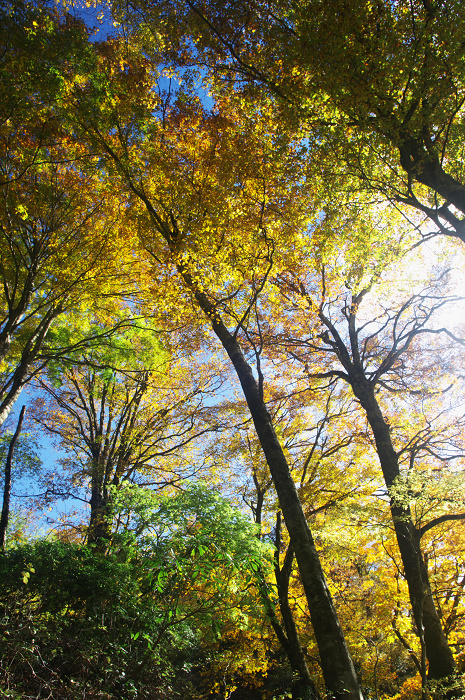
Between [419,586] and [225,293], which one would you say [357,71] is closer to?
[225,293]

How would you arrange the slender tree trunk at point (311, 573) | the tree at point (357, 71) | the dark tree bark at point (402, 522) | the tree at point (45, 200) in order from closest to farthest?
the slender tree trunk at point (311, 573), the tree at point (357, 71), the tree at point (45, 200), the dark tree bark at point (402, 522)

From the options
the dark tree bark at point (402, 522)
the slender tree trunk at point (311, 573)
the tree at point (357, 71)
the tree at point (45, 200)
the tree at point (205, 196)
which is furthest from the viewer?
the tree at point (205, 196)

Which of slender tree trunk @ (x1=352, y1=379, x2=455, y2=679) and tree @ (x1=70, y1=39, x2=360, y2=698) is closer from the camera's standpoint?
slender tree trunk @ (x1=352, y1=379, x2=455, y2=679)

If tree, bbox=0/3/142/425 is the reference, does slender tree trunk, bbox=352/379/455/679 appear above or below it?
below

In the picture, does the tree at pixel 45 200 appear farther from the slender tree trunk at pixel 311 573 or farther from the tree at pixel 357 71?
the slender tree trunk at pixel 311 573

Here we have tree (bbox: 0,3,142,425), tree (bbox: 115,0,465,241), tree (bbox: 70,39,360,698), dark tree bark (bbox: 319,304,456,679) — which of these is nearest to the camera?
tree (bbox: 115,0,465,241)

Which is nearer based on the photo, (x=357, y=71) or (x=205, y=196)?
(x=357, y=71)

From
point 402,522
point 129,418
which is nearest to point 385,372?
point 402,522

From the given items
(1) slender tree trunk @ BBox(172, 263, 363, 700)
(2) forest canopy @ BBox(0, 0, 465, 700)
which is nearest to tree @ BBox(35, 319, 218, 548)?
(2) forest canopy @ BBox(0, 0, 465, 700)

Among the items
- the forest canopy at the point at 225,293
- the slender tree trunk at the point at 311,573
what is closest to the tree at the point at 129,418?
the forest canopy at the point at 225,293

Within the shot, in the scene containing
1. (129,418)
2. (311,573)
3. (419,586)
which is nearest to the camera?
(311,573)

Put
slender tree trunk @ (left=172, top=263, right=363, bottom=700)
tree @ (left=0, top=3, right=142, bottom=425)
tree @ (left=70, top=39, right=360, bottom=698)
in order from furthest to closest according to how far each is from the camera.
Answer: tree @ (left=70, top=39, right=360, bottom=698)
tree @ (left=0, top=3, right=142, bottom=425)
slender tree trunk @ (left=172, top=263, right=363, bottom=700)

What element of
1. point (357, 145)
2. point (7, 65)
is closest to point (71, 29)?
point (7, 65)

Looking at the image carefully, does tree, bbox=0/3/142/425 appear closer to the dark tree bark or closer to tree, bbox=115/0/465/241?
tree, bbox=115/0/465/241
